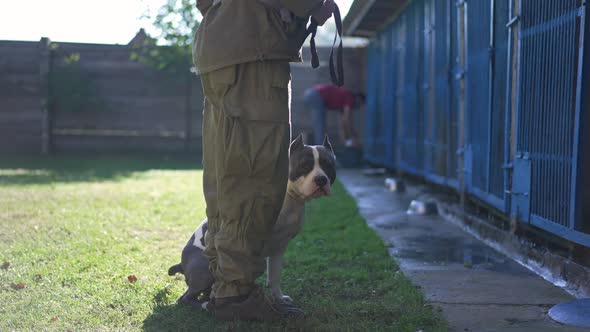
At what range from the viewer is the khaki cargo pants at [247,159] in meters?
2.90

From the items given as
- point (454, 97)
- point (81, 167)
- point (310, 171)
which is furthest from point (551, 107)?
point (81, 167)

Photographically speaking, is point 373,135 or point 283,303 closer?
point 283,303

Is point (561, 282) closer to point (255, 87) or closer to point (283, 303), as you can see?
point (283, 303)

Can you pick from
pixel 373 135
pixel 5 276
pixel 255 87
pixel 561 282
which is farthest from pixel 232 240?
pixel 373 135

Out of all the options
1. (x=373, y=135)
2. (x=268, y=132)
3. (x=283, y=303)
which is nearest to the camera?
(x=268, y=132)

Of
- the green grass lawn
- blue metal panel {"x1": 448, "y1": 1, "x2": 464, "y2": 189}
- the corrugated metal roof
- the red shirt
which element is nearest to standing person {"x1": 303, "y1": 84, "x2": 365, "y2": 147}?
the red shirt

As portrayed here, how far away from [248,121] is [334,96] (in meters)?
9.77

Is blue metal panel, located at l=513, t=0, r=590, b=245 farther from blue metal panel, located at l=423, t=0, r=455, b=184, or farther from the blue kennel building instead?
blue metal panel, located at l=423, t=0, r=455, b=184

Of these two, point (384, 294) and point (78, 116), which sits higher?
point (78, 116)

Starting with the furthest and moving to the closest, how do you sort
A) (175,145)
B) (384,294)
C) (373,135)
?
(175,145)
(373,135)
(384,294)

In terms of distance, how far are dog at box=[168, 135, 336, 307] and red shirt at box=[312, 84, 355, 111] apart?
8.95 metres

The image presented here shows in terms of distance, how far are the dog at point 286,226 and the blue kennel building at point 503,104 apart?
1.39 meters

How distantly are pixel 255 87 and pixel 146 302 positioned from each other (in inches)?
48.1

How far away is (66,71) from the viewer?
13.4 metres
